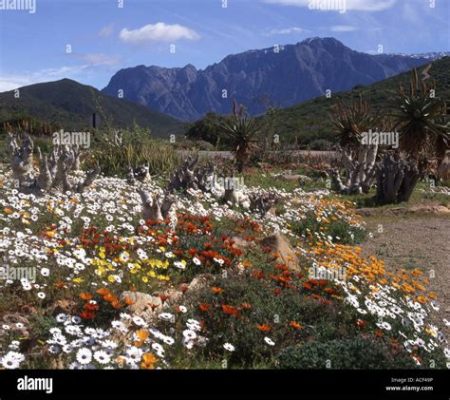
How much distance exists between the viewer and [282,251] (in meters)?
6.97

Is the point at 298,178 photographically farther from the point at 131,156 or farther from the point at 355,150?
the point at 131,156

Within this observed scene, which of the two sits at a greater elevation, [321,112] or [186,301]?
[321,112]

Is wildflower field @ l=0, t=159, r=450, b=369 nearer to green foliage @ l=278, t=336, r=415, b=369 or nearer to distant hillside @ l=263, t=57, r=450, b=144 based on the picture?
green foliage @ l=278, t=336, r=415, b=369

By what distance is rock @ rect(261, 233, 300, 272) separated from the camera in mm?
6711

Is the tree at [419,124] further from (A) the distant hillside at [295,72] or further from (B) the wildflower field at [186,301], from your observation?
(A) the distant hillside at [295,72]

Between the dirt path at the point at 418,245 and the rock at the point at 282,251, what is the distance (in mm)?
1609

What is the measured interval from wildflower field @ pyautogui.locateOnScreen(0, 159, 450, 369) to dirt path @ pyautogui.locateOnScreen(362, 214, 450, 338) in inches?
9.5

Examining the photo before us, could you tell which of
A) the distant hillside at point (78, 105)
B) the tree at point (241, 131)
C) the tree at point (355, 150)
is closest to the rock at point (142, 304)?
the tree at point (355, 150)

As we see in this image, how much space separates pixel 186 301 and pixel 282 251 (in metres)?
2.25

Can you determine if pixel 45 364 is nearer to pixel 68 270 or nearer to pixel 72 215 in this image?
pixel 68 270

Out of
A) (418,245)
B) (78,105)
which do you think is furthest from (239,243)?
(78,105)

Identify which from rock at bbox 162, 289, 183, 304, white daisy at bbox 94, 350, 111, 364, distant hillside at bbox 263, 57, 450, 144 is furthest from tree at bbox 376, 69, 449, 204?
distant hillside at bbox 263, 57, 450, 144

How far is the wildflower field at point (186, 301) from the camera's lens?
4105 millimetres

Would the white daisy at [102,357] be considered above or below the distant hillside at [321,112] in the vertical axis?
below
